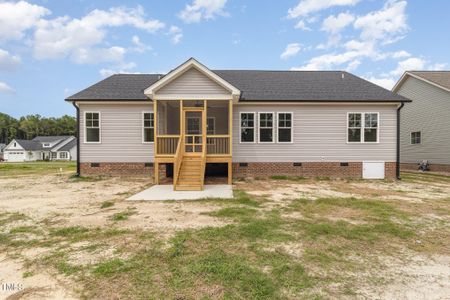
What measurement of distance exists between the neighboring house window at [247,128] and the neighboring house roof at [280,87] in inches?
37.0

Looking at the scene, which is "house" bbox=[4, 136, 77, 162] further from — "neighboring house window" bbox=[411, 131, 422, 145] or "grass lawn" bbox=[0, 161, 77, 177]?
"neighboring house window" bbox=[411, 131, 422, 145]

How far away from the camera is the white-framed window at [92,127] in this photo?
Answer: 39.6ft

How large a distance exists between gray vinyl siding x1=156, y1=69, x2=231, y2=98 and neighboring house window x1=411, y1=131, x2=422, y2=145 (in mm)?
15527

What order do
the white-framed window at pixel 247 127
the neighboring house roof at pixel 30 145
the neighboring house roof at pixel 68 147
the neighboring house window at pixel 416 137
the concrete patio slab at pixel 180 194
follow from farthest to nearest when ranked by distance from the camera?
the neighboring house roof at pixel 30 145 < the neighboring house roof at pixel 68 147 < the neighboring house window at pixel 416 137 < the white-framed window at pixel 247 127 < the concrete patio slab at pixel 180 194

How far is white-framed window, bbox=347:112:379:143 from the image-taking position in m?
12.0

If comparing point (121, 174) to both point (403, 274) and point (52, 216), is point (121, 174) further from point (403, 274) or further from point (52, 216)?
point (403, 274)

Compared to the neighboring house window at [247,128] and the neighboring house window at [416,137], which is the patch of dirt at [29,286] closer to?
the neighboring house window at [247,128]

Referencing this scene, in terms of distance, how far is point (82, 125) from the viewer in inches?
473

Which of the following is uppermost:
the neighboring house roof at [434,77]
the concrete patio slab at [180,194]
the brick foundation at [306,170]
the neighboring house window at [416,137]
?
the neighboring house roof at [434,77]

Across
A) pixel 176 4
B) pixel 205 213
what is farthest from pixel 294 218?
pixel 176 4

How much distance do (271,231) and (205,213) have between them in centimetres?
184

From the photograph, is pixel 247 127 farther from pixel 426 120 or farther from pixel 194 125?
pixel 426 120

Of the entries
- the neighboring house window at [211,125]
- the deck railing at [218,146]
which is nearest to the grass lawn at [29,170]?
the neighboring house window at [211,125]

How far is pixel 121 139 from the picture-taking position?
39.8ft
